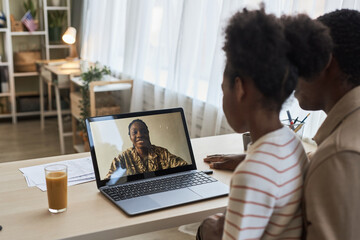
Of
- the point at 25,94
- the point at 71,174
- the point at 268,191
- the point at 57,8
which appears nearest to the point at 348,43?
the point at 268,191

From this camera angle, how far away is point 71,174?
5.00ft

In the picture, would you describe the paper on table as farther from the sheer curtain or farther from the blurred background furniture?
the blurred background furniture

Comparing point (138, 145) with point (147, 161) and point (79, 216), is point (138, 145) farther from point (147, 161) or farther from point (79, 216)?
point (79, 216)

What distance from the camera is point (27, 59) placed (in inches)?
212

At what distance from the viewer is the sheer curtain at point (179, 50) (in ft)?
8.45

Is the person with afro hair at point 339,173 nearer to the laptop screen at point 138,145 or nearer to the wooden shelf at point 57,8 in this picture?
the laptop screen at point 138,145

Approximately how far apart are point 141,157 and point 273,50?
2.47ft

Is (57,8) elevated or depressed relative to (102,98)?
elevated

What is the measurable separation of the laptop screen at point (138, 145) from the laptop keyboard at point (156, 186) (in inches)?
1.5

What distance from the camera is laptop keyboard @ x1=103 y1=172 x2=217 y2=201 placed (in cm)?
137

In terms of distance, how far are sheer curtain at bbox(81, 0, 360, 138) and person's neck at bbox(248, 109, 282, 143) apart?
1157 mm

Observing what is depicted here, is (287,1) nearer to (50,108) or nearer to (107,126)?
(107,126)

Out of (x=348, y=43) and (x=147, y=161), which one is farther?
(x=147, y=161)

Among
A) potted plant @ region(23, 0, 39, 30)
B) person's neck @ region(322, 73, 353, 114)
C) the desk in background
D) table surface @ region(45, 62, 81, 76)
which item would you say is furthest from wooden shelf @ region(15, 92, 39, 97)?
person's neck @ region(322, 73, 353, 114)
